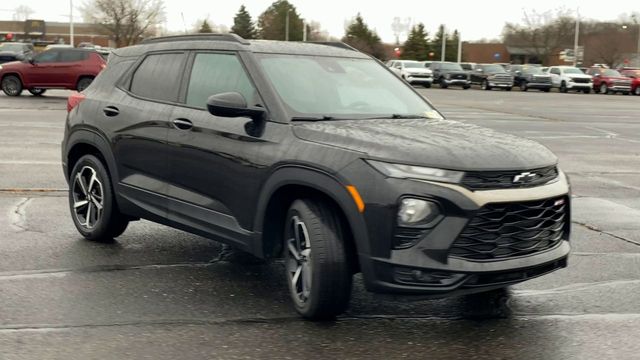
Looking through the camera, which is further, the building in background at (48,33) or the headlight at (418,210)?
the building in background at (48,33)

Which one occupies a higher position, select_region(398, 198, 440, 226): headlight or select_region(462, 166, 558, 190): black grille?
select_region(462, 166, 558, 190): black grille

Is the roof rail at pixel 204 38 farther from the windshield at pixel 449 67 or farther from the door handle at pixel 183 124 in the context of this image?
the windshield at pixel 449 67

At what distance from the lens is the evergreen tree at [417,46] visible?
3580 inches

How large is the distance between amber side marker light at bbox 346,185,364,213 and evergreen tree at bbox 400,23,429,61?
88.1 meters

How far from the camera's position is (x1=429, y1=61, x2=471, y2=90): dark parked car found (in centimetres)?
4994

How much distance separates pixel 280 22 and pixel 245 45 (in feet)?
351

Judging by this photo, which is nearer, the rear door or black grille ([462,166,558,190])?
black grille ([462,166,558,190])

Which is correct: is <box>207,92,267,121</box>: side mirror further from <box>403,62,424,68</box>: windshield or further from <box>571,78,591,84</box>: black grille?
<box>571,78,591,84</box>: black grille

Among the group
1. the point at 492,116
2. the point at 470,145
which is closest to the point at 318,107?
the point at 470,145

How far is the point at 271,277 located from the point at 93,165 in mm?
1941

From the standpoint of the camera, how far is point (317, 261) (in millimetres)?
4395

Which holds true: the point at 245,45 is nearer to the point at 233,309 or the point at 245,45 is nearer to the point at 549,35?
the point at 233,309

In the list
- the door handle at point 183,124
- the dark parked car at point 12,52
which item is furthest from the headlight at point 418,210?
the dark parked car at point 12,52

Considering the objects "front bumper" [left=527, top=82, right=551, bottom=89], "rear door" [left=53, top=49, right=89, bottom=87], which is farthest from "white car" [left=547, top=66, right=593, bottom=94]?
"rear door" [left=53, top=49, right=89, bottom=87]
